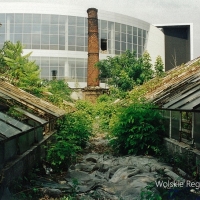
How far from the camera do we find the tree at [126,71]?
26844mm

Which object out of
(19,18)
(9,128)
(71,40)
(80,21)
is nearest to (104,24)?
(80,21)

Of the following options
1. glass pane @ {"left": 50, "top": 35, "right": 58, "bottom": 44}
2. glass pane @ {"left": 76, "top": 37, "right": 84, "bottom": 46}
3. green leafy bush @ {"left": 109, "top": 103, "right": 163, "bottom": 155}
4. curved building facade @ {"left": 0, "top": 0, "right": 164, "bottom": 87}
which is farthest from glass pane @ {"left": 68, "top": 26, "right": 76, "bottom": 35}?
green leafy bush @ {"left": 109, "top": 103, "right": 163, "bottom": 155}

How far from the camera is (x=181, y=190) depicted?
5.62 m

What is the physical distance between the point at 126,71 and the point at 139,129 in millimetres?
16556

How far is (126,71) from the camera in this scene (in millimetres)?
27750

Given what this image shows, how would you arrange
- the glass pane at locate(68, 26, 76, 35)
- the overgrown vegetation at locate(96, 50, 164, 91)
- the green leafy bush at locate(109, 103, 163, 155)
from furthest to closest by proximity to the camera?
the glass pane at locate(68, 26, 76, 35)
the overgrown vegetation at locate(96, 50, 164, 91)
the green leafy bush at locate(109, 103, 163, 155)

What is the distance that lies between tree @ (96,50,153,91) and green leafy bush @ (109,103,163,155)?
14.5 m

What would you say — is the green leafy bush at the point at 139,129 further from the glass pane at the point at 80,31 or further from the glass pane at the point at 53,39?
the glass pane at the point at 80,31

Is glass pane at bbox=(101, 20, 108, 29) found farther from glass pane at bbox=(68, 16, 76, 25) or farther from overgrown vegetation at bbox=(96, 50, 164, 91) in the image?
overgrown vegetation at bbox=(96, 50, 164, 91)

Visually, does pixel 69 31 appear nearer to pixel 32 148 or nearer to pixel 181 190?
pixel 32 148

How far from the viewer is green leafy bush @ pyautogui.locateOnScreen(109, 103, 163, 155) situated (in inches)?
458

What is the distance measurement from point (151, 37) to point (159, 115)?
31.0 m

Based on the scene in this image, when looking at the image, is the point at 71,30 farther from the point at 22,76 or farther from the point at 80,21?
the point at 22,76

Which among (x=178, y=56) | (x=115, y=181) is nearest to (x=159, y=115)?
(x=115, y=181)
